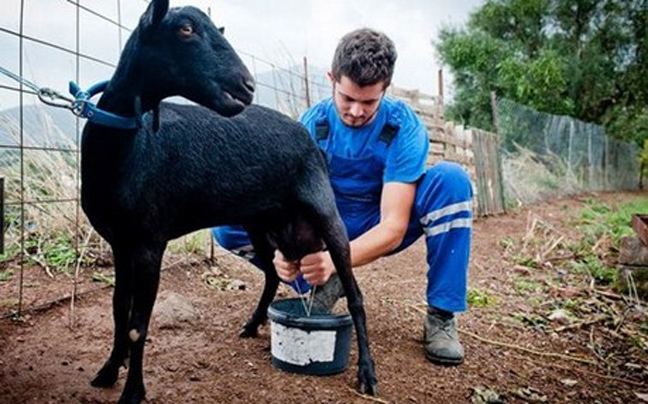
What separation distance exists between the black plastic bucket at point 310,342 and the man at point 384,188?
221 millimetres

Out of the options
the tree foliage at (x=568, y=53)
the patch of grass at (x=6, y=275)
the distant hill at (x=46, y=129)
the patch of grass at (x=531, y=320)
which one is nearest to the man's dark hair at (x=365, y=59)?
the patch of grass at (x=531, y=320)

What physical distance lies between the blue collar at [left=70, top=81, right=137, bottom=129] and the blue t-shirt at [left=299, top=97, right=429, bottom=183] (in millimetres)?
1347

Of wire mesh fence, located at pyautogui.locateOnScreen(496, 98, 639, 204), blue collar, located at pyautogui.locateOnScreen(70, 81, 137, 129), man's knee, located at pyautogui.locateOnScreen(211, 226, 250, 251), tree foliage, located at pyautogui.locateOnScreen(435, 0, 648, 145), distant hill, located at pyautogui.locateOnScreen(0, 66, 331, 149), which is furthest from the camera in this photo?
tree foliage, located at pyautogui.locateOnScreen(435, 0, 648, 145)

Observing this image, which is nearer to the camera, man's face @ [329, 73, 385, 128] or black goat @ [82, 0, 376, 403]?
black goat @ [82, 0, 376, 403]

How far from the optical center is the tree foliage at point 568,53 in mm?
21172

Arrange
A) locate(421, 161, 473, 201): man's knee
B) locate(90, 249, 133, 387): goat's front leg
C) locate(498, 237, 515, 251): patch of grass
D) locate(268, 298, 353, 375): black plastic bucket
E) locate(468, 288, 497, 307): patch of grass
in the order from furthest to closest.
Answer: locate(498, 237, 515, 251): patch of grass
locate(468, 288, 497, 307): patch of grass
locate(421, 161, 473, 201): man's knee
locate(268, 298, 353, 375): black plastic bucket
locate(90, 249, 133, 387): goat's front leg

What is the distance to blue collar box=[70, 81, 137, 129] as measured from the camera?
2018 millimetres

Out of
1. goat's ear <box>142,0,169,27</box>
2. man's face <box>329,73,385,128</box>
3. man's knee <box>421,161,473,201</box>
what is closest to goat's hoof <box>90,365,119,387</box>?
goat's ear <box>142,0,169,27</box>

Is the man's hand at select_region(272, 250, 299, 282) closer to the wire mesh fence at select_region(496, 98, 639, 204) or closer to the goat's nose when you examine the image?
the goat's nose

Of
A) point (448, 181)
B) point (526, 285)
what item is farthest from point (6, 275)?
point (526, 285)

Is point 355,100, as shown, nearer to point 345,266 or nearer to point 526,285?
point 345,266

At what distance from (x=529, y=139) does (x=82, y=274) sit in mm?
12412

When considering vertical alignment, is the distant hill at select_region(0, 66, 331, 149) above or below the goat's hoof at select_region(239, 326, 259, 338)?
above

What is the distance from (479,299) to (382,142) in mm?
1626
